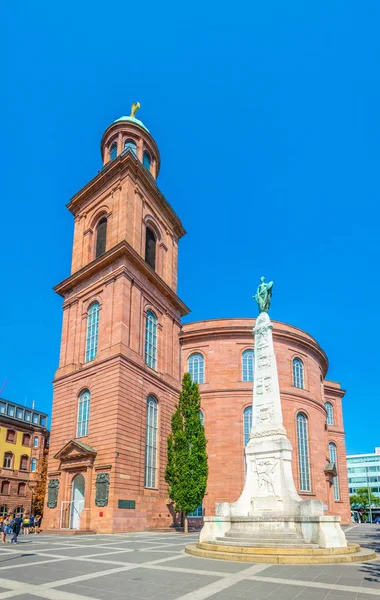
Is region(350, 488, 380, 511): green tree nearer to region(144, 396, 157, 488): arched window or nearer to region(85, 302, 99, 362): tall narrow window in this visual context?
region(144, 396, 157, 488): arched window

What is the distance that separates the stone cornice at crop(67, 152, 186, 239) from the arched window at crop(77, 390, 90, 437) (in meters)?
16.8

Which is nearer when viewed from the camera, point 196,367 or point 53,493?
point 53,493

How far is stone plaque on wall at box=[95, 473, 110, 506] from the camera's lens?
2539cm

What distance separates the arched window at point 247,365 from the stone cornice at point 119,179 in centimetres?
1289

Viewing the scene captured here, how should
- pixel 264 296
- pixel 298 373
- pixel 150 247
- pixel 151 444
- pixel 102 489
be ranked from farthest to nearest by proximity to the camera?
pixel 298 373 < pixel 150 247 < pixel 151 444 < pixel 102 489 < pixel 264 296

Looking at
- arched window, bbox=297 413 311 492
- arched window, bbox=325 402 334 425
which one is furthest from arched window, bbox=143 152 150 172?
arched window, bbox=325 402 334 425

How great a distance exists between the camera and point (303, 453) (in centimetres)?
3888

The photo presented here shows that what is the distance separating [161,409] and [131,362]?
5184 mm

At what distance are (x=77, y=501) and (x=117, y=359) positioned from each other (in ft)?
30.6

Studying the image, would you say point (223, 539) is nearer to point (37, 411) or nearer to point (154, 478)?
point (154, 478)

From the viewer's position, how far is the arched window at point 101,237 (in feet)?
118

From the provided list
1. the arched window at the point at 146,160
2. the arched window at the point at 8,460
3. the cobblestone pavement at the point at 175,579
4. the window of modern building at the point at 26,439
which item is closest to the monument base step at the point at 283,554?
the cobblestone pavement at the point at 175,579

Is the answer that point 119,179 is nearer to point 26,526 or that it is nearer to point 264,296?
point 264,296

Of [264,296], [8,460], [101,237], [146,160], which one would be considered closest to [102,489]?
[264,296]
